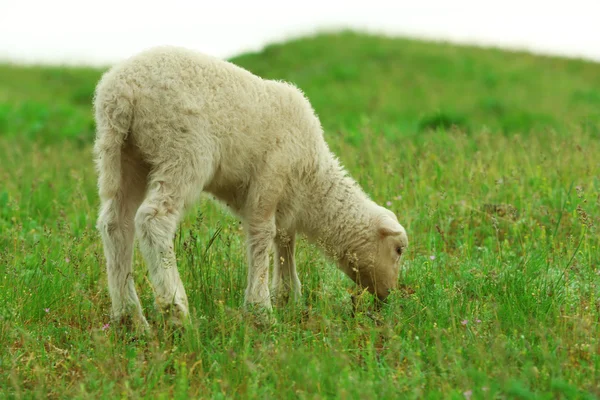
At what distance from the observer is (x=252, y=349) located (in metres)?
4.00

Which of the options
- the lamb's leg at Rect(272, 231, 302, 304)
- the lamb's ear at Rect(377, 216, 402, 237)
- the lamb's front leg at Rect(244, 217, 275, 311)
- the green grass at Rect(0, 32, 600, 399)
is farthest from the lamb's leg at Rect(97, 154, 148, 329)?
the lamb's ear at Rect(377, 216, 402, 237)

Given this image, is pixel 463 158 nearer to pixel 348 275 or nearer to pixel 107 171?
pixel 348 275

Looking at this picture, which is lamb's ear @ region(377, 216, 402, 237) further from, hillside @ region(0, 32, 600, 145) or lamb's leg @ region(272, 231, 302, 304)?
hillside @ region(0, 32, 600, 145)

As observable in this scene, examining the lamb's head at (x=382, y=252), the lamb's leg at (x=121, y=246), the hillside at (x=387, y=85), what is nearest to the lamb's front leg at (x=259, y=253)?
Answer: the lamb's head at (x=382, y=252)

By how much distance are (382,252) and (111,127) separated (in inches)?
79.6

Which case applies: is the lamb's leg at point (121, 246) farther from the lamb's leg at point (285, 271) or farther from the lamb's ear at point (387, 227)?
the lamb's ear at point (387, 227)

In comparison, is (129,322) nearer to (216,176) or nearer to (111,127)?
(216,176)

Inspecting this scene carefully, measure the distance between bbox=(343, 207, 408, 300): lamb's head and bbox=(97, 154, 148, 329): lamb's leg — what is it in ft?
4.96

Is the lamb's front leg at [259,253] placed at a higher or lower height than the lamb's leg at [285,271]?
higher

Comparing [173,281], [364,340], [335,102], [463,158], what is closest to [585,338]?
[364,340]

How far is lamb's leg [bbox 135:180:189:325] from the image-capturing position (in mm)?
→ 4258

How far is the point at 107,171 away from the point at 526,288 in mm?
2714

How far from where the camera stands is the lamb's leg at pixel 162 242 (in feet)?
14.0

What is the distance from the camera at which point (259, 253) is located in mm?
4945
